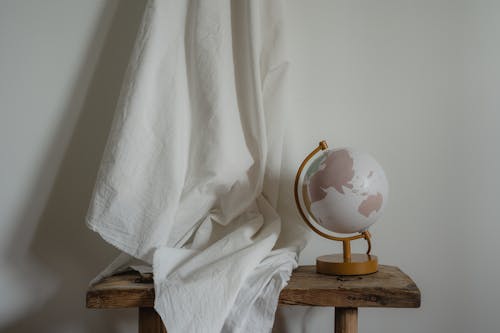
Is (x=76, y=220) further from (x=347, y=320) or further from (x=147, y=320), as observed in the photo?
(x=347, y=320)

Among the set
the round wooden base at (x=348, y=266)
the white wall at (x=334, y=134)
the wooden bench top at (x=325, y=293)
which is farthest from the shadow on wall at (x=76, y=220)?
the round wooden base at (x=348, y=266)

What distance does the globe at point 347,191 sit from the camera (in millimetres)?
761

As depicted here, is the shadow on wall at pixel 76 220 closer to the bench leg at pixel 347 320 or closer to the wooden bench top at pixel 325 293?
the wooden bench top at pixel 325 293

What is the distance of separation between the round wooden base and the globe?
0.19 ft

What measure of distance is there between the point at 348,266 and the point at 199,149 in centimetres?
36

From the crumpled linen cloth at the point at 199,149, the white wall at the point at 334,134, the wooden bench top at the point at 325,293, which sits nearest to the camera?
the wooden bench top at the point at 325,293

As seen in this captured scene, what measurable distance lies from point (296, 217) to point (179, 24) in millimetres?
461

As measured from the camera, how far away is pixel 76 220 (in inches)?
39.7

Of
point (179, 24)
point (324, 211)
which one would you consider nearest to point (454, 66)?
point (324, 211)

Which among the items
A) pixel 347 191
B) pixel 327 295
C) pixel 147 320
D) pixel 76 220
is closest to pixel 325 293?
pixel 327 295

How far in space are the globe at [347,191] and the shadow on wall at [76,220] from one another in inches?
19.8

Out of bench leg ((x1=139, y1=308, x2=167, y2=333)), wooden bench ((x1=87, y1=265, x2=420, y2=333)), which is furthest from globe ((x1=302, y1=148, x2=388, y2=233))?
bench leg ((x1=139, y1=308, x2=167, y2=333))

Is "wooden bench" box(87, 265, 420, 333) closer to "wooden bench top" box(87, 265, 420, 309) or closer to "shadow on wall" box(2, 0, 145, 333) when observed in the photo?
"wooden bench top" box(87, 265, 420, 309)

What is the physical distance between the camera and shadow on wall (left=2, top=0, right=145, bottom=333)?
987 millimetres
